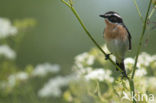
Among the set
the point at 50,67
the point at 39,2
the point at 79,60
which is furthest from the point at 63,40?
the point at 79,60

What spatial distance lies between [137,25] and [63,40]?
3.98 ft

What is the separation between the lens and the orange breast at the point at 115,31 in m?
0.97

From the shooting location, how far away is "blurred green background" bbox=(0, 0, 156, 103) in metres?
4.34

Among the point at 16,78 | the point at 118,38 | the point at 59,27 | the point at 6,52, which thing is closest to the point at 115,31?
the point at 118,38

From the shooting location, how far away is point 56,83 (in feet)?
7.20

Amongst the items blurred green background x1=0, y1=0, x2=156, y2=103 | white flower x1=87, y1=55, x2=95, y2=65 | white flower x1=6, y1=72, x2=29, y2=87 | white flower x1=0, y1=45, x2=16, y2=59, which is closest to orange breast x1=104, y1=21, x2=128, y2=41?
white flower x1=87, y1=55, x2=95, y2=65

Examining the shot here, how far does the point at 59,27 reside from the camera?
19.1 feet

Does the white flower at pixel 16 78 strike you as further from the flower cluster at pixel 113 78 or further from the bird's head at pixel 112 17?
the bird's head at pixel 112 17

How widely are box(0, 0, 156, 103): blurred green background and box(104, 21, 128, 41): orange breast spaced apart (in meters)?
2.76

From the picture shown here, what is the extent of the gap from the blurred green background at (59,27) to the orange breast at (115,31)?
2.76m

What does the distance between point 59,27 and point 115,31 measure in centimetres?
488

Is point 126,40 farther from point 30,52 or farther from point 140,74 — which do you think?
point 30,52

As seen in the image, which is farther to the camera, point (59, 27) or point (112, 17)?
point (59, 27)

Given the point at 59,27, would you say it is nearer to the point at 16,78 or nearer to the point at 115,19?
the point at 16,78
